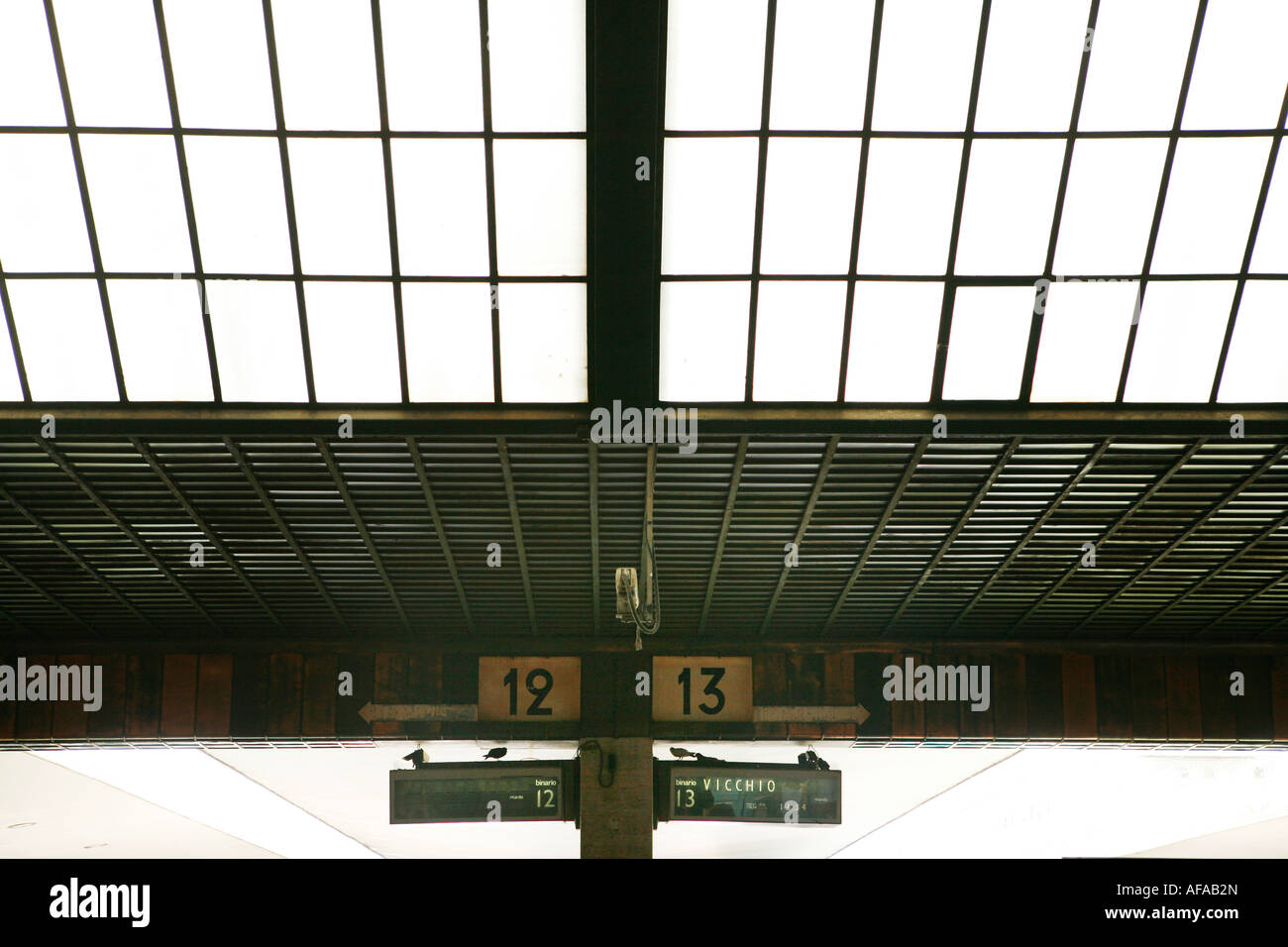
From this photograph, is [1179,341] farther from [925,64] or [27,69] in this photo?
[27,69]

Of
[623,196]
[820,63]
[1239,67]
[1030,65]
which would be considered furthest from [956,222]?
[623,196]

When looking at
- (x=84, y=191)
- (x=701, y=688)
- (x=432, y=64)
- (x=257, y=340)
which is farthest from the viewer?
(x=701, y=688)

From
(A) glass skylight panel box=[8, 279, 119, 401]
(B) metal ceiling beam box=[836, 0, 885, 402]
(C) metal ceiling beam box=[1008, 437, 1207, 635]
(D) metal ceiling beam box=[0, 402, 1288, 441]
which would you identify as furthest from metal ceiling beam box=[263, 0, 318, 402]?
(C) metal ceiling beam box=[1008, 437, 1207, 635]

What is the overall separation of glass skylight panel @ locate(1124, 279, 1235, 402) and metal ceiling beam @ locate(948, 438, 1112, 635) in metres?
0.60

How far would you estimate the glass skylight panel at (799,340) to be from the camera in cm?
909

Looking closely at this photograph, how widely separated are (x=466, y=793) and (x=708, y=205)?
23.3 feet

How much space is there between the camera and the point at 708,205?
8.67 m

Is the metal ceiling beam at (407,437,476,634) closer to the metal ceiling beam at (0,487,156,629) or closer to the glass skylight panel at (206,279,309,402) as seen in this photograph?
the glass skylight panel at (206,279,309,402)

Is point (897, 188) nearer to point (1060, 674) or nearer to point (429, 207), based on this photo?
point (429, 207)

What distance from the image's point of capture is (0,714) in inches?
551

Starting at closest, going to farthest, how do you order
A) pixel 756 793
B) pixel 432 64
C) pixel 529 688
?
1. pixel 432 64
2. pixel 756 793
3. pixel 529 688

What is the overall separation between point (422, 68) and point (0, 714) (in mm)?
10477
